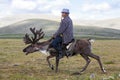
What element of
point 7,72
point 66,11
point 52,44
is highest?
point 66,11

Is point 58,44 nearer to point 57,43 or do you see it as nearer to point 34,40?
point 57,43

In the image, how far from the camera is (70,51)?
703 inches

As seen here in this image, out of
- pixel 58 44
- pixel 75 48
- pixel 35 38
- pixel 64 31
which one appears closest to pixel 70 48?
pixel 75 48

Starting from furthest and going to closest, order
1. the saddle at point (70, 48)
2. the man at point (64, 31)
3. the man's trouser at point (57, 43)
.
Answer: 1. the man's trouser at point (57, 43)
2. the saddle at point (70, 48)
3. the man at point (64, 31)

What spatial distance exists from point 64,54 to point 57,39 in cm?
71

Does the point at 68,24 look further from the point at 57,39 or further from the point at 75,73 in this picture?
the point at 75,73

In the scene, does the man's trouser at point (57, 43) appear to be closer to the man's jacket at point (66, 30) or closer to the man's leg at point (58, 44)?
the man's leg at point (58, 44)

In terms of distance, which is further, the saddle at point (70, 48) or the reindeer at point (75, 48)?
the reindeer at point (75, 48)

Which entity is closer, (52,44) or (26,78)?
(26,78)

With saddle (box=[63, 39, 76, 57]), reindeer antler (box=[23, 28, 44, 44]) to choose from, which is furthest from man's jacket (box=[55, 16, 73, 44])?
reindeer antler (box=[23, 28, 44, 44])

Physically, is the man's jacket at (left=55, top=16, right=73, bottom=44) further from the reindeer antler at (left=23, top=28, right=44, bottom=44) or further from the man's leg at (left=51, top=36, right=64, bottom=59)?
the reindeer antler at (left=23, top=28, right=44, bottom=44)

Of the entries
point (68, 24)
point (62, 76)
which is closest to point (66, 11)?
point (68, 24)

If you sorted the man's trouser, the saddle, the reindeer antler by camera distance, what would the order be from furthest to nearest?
the reindeer antler
the man's trouser
the saddle

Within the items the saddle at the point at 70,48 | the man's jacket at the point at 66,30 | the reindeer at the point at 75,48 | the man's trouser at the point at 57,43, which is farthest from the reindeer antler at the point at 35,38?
the saddle at the point at 70,48
